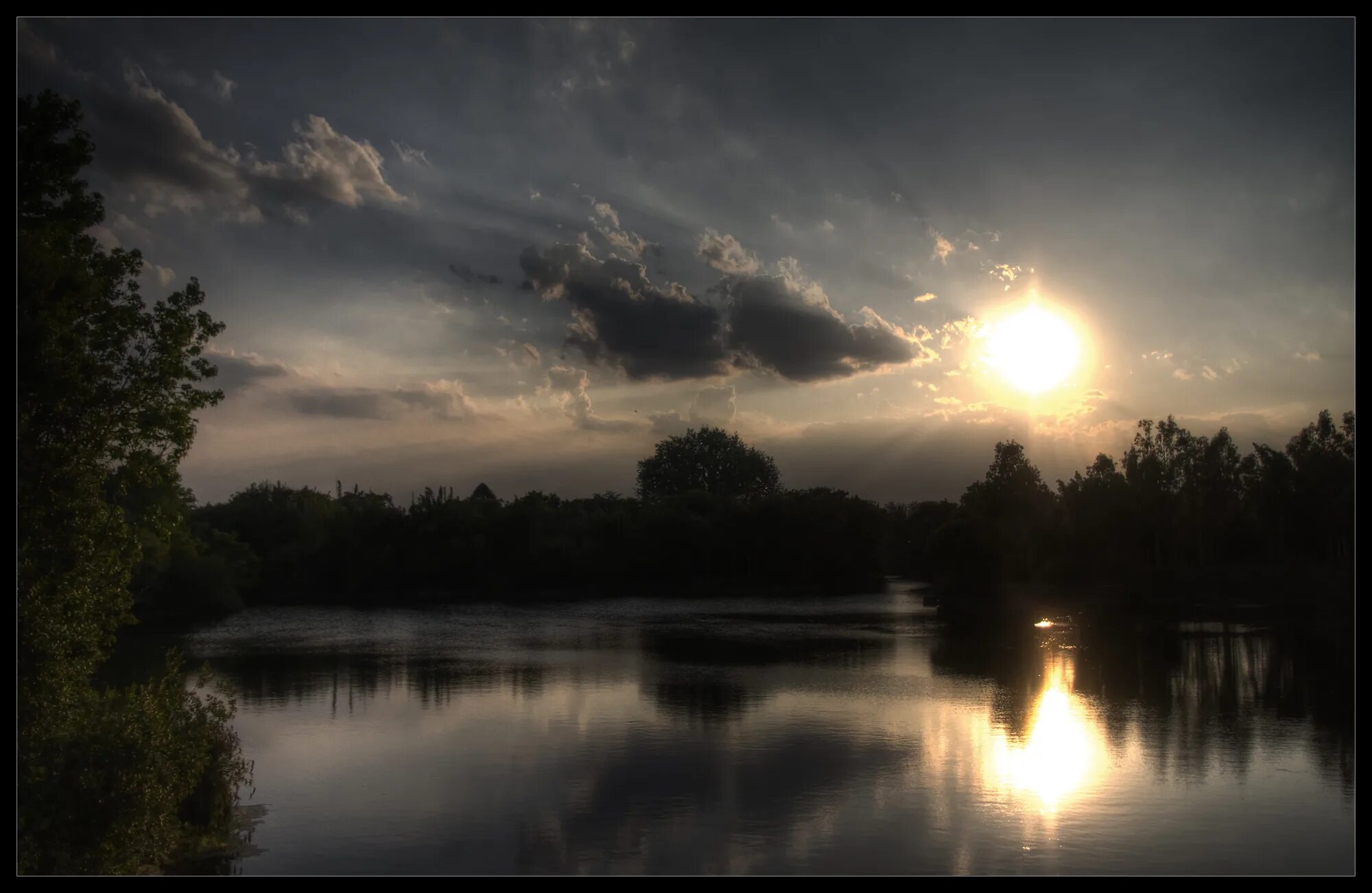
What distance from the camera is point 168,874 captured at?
14.4 metres

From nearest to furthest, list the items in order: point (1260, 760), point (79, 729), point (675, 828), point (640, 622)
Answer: point (79, 729), point (675, 828), point (1260, 760), point (640, 622)

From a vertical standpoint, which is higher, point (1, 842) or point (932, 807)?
point (1, 842)

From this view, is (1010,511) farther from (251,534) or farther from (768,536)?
(251,534)

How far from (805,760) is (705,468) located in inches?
5148

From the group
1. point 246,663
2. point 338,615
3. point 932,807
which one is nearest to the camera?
point 932,807

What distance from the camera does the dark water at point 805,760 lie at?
1606 centimetres

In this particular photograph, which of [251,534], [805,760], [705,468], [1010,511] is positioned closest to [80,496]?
[805,760]

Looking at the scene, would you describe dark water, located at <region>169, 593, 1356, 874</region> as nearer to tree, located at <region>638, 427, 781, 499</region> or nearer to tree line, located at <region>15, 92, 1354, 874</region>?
tree line, located at <region>15, 92, 1354, 874</region>

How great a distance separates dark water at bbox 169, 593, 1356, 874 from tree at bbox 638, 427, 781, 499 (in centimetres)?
10832

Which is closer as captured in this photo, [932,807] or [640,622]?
[932,807]

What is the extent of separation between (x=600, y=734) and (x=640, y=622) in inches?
1423

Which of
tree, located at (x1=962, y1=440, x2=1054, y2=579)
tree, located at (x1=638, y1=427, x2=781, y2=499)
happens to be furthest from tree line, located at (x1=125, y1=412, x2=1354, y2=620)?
tree, located at (x1=638, y1=427, x2=781, y2=499)

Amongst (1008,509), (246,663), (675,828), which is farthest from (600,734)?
(1008,509)

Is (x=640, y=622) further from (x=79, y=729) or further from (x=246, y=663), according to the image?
(x=79, y=729)
